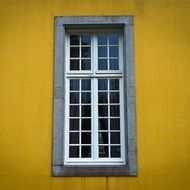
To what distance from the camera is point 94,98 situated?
27.8 ft

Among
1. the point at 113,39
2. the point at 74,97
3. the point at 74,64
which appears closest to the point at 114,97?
the point at 74,97

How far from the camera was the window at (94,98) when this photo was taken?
317 inches

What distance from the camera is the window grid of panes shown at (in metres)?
8.31

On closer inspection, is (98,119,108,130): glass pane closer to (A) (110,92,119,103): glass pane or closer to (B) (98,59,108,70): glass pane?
(A) (110,92,119,103): glass pane

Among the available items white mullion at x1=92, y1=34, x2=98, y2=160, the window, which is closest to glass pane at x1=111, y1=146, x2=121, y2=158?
the window

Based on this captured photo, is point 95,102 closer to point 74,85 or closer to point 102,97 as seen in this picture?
point 102,97

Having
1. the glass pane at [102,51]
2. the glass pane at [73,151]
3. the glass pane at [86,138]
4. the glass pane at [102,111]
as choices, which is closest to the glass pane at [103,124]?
the glass pane at [102,111]
